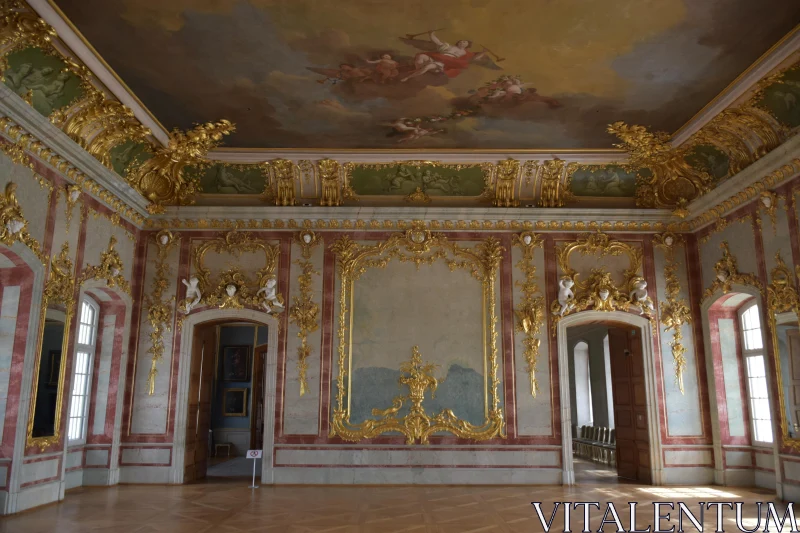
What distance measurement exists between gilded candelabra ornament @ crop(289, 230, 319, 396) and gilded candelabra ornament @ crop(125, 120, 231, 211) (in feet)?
7.16

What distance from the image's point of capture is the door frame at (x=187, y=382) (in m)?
10.5

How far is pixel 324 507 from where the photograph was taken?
27.1 feet

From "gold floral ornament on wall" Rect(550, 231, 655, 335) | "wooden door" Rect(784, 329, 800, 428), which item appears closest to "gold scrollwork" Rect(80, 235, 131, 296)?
"gold floral ornament on wall" Rect(550, 231, 655, 335)

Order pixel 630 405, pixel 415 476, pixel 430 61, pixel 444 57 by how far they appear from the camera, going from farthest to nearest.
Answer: pixel 630 405 < pixel 415 476 < pixel 430 61 < pixel 444 57

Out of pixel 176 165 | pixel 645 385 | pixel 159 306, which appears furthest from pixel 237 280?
pixel 645 385

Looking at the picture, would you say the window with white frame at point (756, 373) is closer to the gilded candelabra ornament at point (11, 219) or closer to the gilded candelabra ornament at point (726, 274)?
the gilded candelabra ornament at point (726, 274)

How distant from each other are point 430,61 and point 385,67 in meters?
0.60

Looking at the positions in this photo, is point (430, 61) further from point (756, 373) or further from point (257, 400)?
point (257, 400)

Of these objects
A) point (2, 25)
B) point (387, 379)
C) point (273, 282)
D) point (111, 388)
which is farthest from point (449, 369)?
point (2, 25)

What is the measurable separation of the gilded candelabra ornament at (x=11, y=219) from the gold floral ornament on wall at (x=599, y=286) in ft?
26.7

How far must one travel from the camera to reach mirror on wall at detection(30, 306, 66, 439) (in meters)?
8.26

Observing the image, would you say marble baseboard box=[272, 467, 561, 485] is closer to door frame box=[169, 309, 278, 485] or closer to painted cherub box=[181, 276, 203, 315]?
door frame box=[169, 309, 278, 485]

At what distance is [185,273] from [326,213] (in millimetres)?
2732

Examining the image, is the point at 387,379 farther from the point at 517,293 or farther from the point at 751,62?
the point at 751,62
